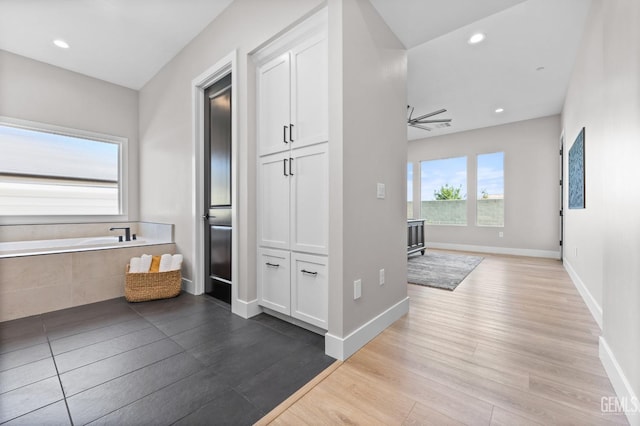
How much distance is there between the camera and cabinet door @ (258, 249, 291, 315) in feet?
7.16

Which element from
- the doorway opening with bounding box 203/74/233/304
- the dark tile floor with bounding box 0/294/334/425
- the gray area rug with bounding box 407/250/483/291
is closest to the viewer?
the dark tile floor with bounding box 0/294/334/425

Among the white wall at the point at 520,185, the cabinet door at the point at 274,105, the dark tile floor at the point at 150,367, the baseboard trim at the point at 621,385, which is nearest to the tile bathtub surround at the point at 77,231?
the dark tile floor at the point at 150,367

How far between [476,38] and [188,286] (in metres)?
4.32

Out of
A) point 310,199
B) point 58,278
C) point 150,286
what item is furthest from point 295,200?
point 58,278

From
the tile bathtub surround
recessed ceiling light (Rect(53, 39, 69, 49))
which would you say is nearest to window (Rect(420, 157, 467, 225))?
the tile bathtub surround

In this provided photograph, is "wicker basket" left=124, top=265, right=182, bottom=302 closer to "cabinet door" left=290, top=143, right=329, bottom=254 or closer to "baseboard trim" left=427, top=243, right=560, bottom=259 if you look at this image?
"cabinet door" left=290, top=143, right=329, bottom=254

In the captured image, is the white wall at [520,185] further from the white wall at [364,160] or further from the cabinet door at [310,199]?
the cabinet door at [310,199]

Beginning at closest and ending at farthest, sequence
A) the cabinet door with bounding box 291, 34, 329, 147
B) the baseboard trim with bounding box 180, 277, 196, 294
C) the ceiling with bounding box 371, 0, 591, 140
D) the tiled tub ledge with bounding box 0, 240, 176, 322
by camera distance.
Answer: the cabinet door with bounding box 291, 34, 329, 147
the ceiling with bounding box 371, 0, 591, 140
the tiled tub ledge with bounding box 0, 240, 176, 322
the baseboard trim with bounding box 180, 277, 196, 294

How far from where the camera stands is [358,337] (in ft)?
5.98

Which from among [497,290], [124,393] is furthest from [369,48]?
[497,290]

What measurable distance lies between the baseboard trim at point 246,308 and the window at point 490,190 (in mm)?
5835

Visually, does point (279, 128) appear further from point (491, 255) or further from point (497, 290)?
point (491, 255)

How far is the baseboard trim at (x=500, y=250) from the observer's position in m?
5.39

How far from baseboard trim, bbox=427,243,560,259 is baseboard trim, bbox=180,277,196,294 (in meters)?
5.71
